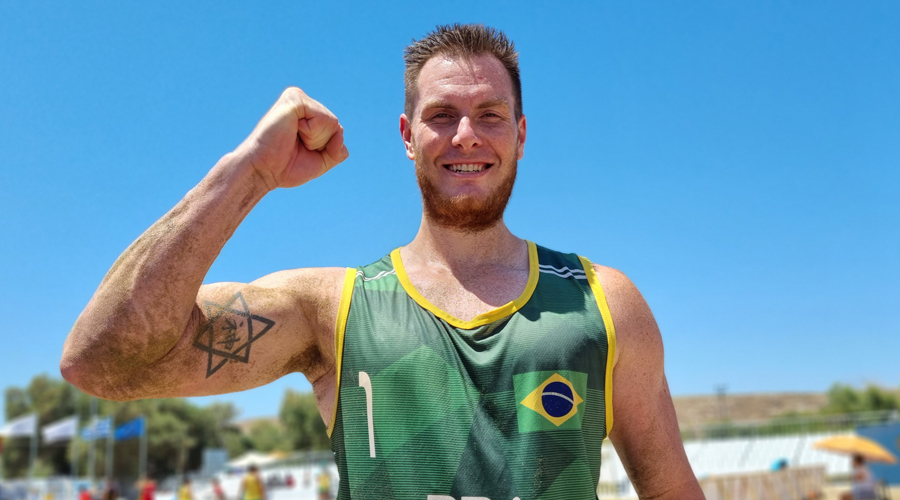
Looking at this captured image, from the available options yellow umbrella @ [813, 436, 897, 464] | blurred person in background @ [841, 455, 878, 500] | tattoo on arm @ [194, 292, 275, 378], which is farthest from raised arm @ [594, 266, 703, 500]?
yellow umbrella @ [813, 436, 897, 464]

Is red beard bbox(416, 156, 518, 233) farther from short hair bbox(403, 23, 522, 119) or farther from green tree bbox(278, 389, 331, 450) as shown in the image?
green tree bbox(278, 389, 331, 450)

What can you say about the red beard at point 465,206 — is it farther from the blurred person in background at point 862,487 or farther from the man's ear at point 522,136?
the blurred person in background at point 862,487

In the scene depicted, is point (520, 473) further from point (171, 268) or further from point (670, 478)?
point (171, 268)

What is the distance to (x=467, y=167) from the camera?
2184 millimetres

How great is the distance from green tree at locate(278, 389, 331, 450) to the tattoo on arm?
5719 cm

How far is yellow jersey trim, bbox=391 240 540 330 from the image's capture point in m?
2.04

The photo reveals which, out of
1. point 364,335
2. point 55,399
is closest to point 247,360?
point 364,335

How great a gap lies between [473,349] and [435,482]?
0.38 m

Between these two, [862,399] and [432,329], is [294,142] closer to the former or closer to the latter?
[432,329]

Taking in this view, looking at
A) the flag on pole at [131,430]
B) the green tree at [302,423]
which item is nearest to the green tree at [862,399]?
the green tree at [302,423]

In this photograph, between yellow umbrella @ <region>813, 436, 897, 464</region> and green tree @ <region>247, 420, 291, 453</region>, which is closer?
yellow umbrella @ <region>813, 436, 897, 464</region>

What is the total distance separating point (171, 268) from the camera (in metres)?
1.71

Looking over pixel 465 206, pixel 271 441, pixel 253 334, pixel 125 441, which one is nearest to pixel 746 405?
pixel 271 441

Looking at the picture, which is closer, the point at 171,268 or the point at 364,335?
the point at 171,268
